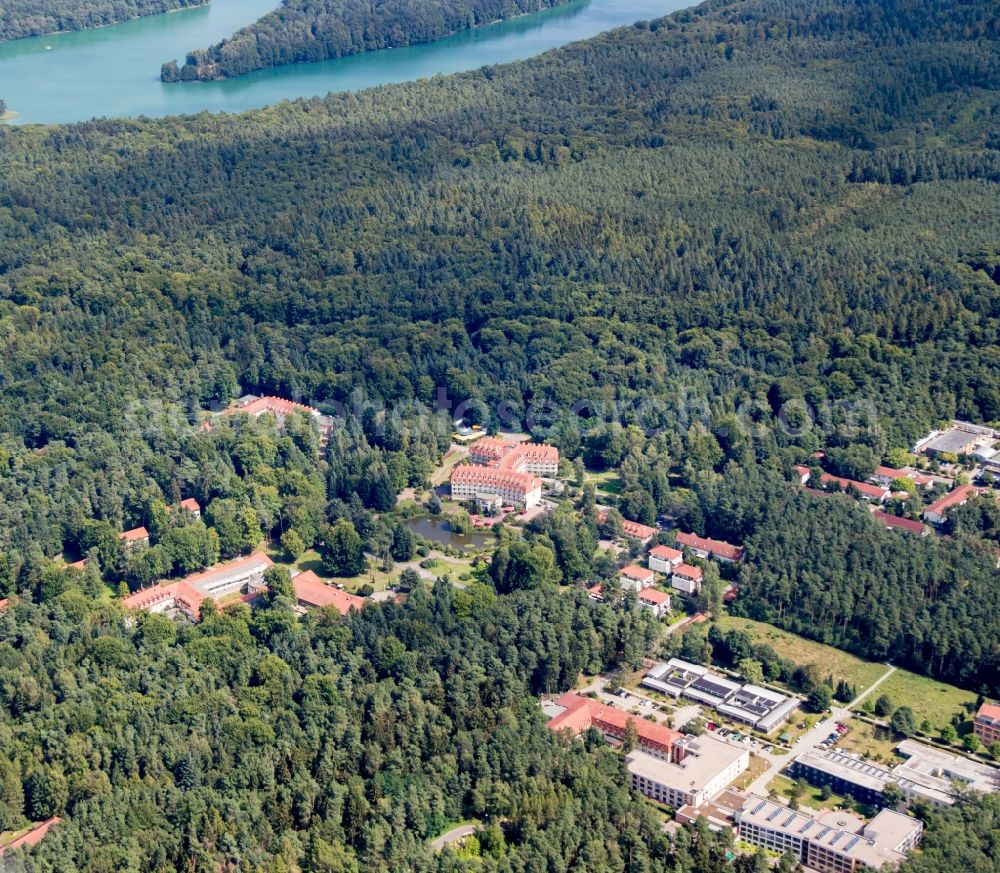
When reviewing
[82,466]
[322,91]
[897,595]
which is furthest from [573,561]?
[322,91]

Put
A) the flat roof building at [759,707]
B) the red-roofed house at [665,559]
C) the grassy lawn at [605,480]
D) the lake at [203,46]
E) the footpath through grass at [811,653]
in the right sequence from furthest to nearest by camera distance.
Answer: the lake at [203,46]
the grassy lawn at [605,480]
the red-roofed house at [665,559]
the footpath through grass at [811,653]
the flat roof building at [759,707]

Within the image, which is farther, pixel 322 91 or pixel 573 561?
pixel 322 91

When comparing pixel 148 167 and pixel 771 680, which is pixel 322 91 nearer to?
pixel 148 167

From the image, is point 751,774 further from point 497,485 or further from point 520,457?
point 520,457

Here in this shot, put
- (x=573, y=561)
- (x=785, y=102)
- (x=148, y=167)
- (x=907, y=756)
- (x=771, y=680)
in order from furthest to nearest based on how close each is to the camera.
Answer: (x=785, y=102)
(x=148, y=167)
(x=573, y=561)
(x=771, y=680)
(x=907, y=756)

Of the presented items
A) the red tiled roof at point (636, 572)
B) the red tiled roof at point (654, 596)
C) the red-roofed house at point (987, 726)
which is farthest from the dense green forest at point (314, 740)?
the red-roofed house at point (987, 726)

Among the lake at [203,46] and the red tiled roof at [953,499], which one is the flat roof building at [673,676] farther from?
the lake at [203,46]
